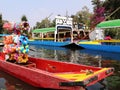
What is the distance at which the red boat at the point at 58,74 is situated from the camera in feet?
23.1

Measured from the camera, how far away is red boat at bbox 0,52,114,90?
23.1 ft

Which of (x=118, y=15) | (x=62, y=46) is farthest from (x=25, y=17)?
(x=62, y=46)

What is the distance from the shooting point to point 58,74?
903cm

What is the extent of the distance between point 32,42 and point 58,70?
27.8m

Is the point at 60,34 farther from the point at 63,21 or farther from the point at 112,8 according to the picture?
the point at 112,8

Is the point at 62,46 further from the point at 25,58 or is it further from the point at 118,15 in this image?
the point at 25,58

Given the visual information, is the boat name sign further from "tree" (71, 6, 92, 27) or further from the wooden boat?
"tree" (71, 6, 92, 27)


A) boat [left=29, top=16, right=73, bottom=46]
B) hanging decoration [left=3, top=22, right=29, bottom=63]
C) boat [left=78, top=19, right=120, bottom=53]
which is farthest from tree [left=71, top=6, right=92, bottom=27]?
hanging decoration [left=3, top=22, right=29, bottom=63]

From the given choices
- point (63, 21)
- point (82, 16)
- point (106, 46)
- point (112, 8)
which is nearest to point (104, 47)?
point (106, 46)

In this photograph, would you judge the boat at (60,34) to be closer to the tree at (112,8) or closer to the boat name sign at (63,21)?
the boat name sign at (63,21)

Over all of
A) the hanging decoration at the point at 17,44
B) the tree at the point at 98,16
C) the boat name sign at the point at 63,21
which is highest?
the tree at the point at 98,16

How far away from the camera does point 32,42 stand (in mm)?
37250

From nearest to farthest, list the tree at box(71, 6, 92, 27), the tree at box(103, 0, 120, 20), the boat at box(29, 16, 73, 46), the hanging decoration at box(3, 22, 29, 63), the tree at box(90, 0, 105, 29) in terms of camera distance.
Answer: the hanging decoration at box(3, 22, 29, 63) → the boat at box(29, 16, 73, 46) → the tree at box(103, 0, 120, 20) → the tree at box(90, 0, 105, 29) → the tree at box(71, 6, 92, 27)

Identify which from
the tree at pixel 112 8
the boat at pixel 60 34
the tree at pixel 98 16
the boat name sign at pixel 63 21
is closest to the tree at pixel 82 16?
the tree at pixel 98 16
